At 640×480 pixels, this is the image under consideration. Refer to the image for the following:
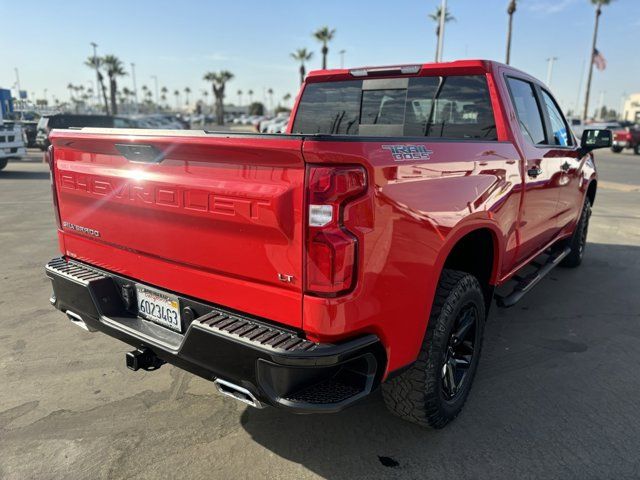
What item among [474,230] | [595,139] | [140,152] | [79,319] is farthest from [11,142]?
[474,230]

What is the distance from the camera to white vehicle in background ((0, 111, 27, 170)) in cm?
1420

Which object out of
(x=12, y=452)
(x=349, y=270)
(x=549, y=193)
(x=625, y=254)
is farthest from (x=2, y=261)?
(x=625, y=254)

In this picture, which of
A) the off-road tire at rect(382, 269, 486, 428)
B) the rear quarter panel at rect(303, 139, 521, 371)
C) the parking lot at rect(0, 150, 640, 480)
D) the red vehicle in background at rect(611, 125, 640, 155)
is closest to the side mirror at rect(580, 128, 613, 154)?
the parking lot at rect(0, 150, 640, 480)

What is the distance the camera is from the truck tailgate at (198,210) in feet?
6.33

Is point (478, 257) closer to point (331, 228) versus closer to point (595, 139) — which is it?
point (331, 228)

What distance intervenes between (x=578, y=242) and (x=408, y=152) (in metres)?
4.55

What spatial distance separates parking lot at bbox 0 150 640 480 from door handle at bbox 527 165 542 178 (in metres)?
1.33

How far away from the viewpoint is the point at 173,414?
9.37ft

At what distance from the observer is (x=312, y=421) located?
2822 millimetres

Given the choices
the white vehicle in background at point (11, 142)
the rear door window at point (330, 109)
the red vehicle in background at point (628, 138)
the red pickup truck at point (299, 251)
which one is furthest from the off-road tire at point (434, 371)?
the red vehicle in background at point (628, 138)

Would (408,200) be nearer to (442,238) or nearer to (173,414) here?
(442,238)

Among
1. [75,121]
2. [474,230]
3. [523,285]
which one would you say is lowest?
[523,285]

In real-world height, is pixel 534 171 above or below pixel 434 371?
above

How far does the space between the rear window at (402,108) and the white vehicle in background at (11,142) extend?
13.3m
